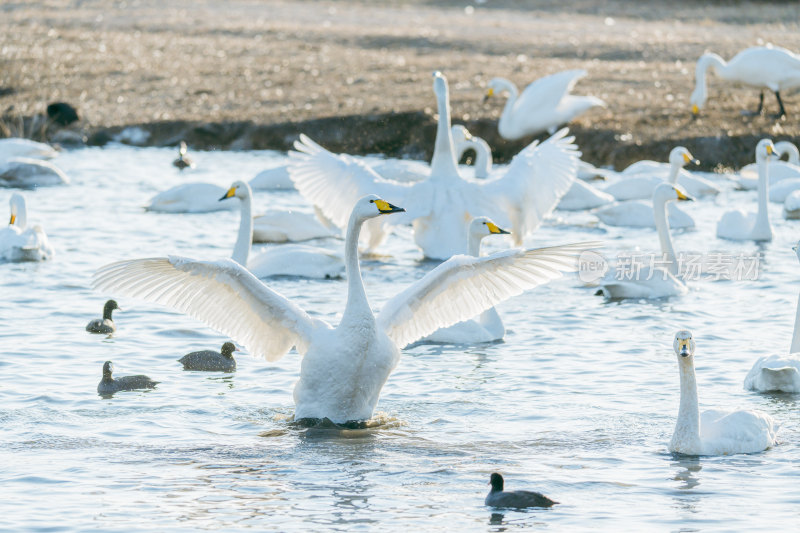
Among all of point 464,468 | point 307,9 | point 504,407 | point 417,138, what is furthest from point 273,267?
point 307,9

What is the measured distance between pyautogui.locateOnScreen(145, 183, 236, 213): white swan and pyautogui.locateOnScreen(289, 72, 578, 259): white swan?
2.69 metres

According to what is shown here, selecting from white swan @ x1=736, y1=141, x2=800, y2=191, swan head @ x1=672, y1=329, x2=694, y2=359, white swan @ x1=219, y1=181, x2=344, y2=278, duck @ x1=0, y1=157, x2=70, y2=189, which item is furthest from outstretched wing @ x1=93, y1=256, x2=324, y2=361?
white swan @ x1=736, y1=141, x2=800, y2=191

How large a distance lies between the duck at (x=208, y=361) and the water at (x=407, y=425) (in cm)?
11

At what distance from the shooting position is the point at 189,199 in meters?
17.1

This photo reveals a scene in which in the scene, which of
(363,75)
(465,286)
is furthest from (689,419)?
(363,75)

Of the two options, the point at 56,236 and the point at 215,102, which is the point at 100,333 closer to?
the point at 56,236

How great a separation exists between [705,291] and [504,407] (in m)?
4.60

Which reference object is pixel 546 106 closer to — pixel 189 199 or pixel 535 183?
pixel 189 199

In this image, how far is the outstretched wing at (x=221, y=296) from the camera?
8555 millimetres

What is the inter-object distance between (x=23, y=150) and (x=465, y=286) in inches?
530

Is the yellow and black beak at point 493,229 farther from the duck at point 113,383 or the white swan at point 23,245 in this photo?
the white swan at point 23,245

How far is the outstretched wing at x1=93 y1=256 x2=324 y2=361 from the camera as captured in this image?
8555 millimetres

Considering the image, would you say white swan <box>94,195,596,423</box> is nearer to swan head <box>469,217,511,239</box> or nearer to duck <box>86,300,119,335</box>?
swan head <box>469,217,511,239</box>

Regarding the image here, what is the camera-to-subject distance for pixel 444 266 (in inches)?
344
